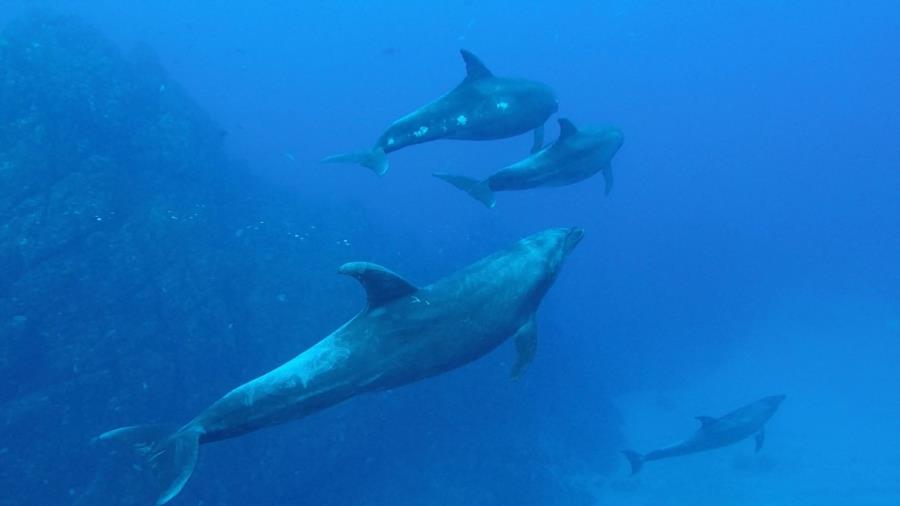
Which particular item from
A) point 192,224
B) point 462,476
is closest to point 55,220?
point 192,224

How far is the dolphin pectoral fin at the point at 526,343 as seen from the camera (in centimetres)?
573

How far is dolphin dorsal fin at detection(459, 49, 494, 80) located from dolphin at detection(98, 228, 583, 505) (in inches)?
155

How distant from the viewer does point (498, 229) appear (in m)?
33.5

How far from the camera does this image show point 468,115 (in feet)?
26.8

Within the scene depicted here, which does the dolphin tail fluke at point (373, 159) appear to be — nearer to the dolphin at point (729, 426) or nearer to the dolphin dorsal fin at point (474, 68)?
the dolphin dorsal fin at point (474, 68)

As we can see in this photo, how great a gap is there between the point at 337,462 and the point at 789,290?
51358 millimetres

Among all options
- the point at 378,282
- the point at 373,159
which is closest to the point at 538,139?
the point at 373,159

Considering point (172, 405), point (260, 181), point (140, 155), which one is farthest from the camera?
point (260, 181)

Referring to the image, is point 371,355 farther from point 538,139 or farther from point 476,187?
point 538,139

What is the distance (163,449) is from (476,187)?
526 centimetres

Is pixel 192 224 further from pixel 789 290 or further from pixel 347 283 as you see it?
pixel 789 290

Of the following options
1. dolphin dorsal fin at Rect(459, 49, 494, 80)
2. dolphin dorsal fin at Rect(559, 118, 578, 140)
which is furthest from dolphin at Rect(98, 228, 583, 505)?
dolphin dorsal fin at Rect(459, 49, 494, 80)

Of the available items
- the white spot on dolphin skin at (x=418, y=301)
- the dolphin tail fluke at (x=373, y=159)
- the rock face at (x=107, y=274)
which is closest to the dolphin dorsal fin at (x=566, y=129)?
the dolphin tail fluke at (x=373, y=159)

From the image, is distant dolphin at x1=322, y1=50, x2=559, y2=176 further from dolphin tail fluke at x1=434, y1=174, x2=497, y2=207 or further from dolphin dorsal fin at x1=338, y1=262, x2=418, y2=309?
dolphin dorsal fin at x1=338, y1=262, x2=418, y2=309
